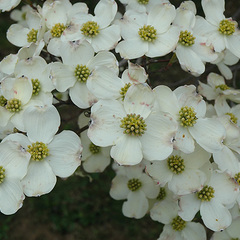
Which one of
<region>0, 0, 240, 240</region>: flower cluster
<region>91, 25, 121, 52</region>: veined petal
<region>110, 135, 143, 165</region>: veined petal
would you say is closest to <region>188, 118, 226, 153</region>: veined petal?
<region>0, 0, 240, 240</region>: flower cluster

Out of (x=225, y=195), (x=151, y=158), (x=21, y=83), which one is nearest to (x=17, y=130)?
(x=21, y=83)

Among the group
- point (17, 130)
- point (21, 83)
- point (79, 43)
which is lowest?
point (17, 130)

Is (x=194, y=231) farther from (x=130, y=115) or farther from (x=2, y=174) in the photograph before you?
(x=2, y=174)

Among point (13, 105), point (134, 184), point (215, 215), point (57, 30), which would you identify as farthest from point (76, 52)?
point (215, 215)

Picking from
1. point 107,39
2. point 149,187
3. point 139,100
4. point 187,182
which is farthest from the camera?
point 149,187

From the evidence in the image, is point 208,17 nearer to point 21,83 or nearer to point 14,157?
point 21,83

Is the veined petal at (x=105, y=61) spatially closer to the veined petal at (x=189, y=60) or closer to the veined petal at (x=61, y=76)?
the veined petal at (x=61, y=76)
